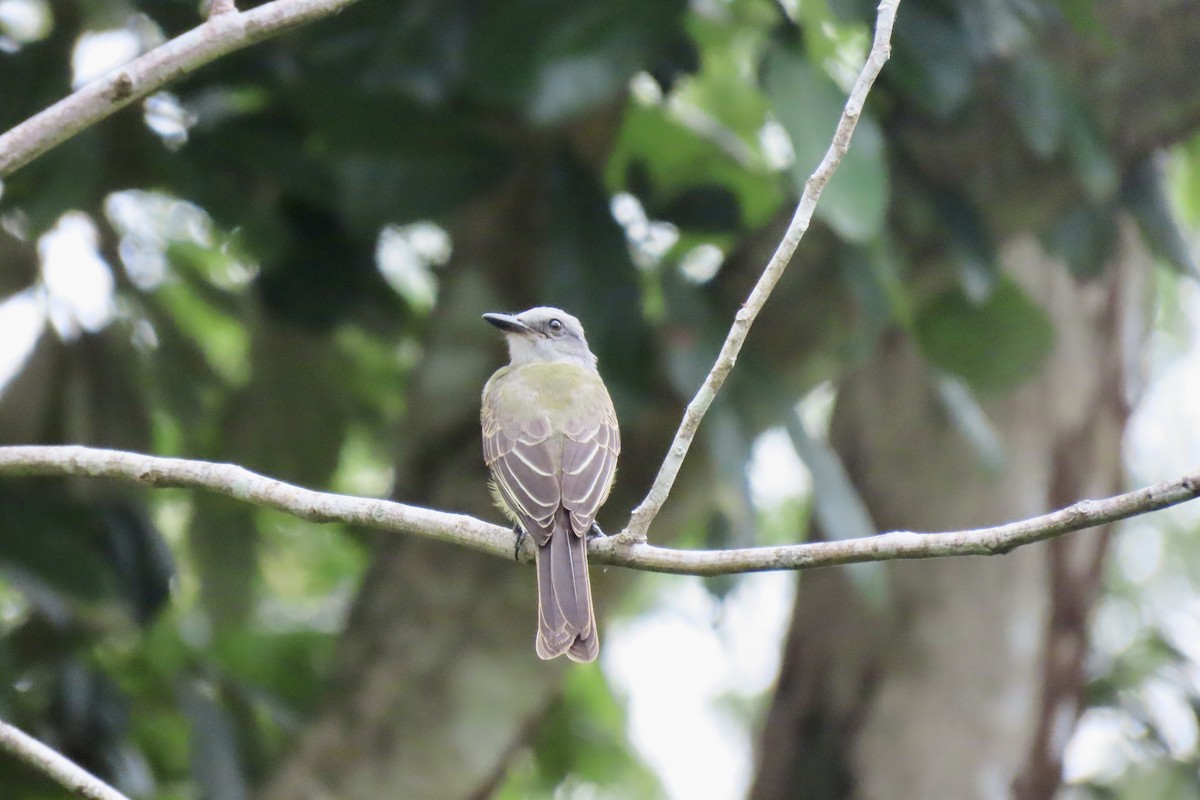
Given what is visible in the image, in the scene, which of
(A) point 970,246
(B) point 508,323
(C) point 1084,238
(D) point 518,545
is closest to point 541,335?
(B) point 508,323

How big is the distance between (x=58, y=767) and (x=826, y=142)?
102 inches

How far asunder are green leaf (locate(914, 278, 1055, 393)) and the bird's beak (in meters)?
1.48

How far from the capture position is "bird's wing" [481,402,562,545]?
140 inches

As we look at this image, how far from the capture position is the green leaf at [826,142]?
399cm

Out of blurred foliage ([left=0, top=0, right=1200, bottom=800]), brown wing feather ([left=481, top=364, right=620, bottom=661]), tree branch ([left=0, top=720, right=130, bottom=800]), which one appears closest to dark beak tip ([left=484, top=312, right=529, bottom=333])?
blurred foliage ([left=0, top=0, right=1200, bottom=800])

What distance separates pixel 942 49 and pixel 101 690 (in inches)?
141

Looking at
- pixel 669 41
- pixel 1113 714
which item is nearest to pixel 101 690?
pixel 669 41

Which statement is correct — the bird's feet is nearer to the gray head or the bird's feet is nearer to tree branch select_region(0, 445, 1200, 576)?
tree branch select_region(0, 445, 1200, 576)

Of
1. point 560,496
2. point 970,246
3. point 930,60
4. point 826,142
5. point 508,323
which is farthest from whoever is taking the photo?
point 970,246

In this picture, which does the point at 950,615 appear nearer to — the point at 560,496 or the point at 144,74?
the point at 560,496

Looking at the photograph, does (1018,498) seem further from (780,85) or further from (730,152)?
(780,85)

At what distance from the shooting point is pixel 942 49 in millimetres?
4480

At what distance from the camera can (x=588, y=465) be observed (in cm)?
385

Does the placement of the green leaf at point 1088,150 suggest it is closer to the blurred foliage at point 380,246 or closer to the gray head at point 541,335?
the blurred foliage at point 380,246
